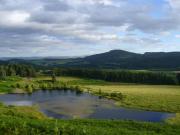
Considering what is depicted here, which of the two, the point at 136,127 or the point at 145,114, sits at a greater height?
the point at 136,127

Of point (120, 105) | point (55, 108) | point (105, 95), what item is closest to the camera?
point (55, 108)

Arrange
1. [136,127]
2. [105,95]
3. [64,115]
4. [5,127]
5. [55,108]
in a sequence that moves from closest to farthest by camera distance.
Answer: [5,127] → [136,127] → [64,115] → [55,108] → [105,95]

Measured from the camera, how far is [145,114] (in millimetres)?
94562

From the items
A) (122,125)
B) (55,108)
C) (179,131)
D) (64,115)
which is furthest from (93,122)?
(55,108)

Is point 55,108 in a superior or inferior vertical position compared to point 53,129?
inferior

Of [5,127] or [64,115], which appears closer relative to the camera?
[5,127]

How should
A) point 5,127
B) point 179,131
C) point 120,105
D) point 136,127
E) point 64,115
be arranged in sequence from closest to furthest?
point 5,127 < point 179,131 < point 136,127 < point 64,115 < point 120,105

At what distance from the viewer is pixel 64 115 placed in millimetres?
89812

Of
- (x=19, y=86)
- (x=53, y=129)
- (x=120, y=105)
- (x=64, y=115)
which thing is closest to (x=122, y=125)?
(x=53, y=129)

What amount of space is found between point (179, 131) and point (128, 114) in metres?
54.1

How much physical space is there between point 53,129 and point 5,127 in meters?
4.39

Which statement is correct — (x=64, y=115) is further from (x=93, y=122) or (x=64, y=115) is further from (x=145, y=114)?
(x=93, y=122)

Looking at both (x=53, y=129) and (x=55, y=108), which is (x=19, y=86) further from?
(x=53, y=129)

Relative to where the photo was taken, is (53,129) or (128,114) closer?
(53,129)
